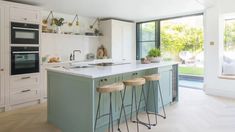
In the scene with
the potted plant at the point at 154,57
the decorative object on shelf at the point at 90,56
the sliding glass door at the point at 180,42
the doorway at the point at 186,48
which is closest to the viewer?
the potted plant at the point at 154,57

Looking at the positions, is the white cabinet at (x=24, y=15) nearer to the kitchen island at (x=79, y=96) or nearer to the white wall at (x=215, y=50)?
the kitchen island at (x=79, y=96)

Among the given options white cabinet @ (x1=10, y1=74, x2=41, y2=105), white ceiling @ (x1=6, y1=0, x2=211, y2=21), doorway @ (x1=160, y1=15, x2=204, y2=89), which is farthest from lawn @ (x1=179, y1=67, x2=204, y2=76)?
white cabinet @ (x1=10, y1=74, x2=41, y2=105)

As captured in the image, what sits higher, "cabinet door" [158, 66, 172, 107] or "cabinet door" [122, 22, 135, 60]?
"cabinet door" [122, 22, 135, 60]

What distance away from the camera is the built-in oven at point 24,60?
3.81 meters

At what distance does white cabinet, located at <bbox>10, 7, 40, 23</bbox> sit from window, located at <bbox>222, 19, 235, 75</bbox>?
498 centimetres

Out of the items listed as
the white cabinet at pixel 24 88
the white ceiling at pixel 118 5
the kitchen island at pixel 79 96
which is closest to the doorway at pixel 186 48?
the white ceiling at pixel 118 5

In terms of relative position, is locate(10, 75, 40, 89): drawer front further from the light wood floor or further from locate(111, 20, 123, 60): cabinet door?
locate(111, 20, 123, 60): cabinet door

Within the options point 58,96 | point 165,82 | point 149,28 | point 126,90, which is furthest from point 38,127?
point 149,28

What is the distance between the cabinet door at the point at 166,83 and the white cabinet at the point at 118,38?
2.58 m

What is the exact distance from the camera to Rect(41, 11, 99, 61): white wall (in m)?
5.11

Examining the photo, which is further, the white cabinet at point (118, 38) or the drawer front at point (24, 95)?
the white cabinet at point (118, 38)

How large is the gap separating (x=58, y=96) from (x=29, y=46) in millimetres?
1700

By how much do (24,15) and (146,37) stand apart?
13.8 feet

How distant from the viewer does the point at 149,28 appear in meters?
6.78
